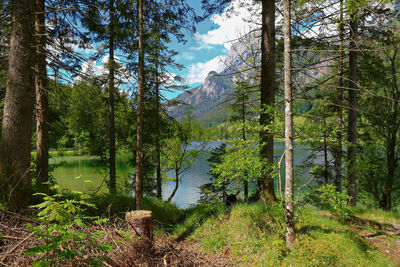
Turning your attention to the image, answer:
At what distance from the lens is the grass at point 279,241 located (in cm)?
380

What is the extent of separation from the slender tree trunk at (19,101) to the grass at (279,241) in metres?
4.56

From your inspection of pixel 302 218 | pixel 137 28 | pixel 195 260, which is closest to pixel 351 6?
pixel 302 218

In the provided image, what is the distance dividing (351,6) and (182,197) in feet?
61.1

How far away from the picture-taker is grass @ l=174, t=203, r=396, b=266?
3.80m

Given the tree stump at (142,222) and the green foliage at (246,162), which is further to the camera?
the green foliage at (246,162)

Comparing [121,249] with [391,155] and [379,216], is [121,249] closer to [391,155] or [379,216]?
[379,216]

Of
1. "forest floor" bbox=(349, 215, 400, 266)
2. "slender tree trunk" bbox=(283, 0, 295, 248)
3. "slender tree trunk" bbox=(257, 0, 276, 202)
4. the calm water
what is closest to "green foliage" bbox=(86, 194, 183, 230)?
"slender tree trunk" bbox=(257, 0, 276, 202)

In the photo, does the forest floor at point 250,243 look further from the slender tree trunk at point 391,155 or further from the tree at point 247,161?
the slender tree trunk at point 391,155

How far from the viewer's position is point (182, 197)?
1936cm

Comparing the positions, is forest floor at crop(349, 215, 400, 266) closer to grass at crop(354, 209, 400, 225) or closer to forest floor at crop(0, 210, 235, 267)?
grass at crop(354, 209, 400, 225)

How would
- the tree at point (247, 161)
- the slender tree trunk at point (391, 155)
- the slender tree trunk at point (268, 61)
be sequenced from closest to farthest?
the tree at point (247, 161), the slender tree trunk at point (268, 61), the slender tree trunk at point (391, 155)

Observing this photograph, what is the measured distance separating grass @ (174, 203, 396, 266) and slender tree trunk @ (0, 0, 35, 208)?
456 cm

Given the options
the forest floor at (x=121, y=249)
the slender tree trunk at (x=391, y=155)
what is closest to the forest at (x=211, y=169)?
the forest floor at (x=121, y=249)

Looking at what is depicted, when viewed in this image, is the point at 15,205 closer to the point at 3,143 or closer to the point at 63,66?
the point at 3,143
